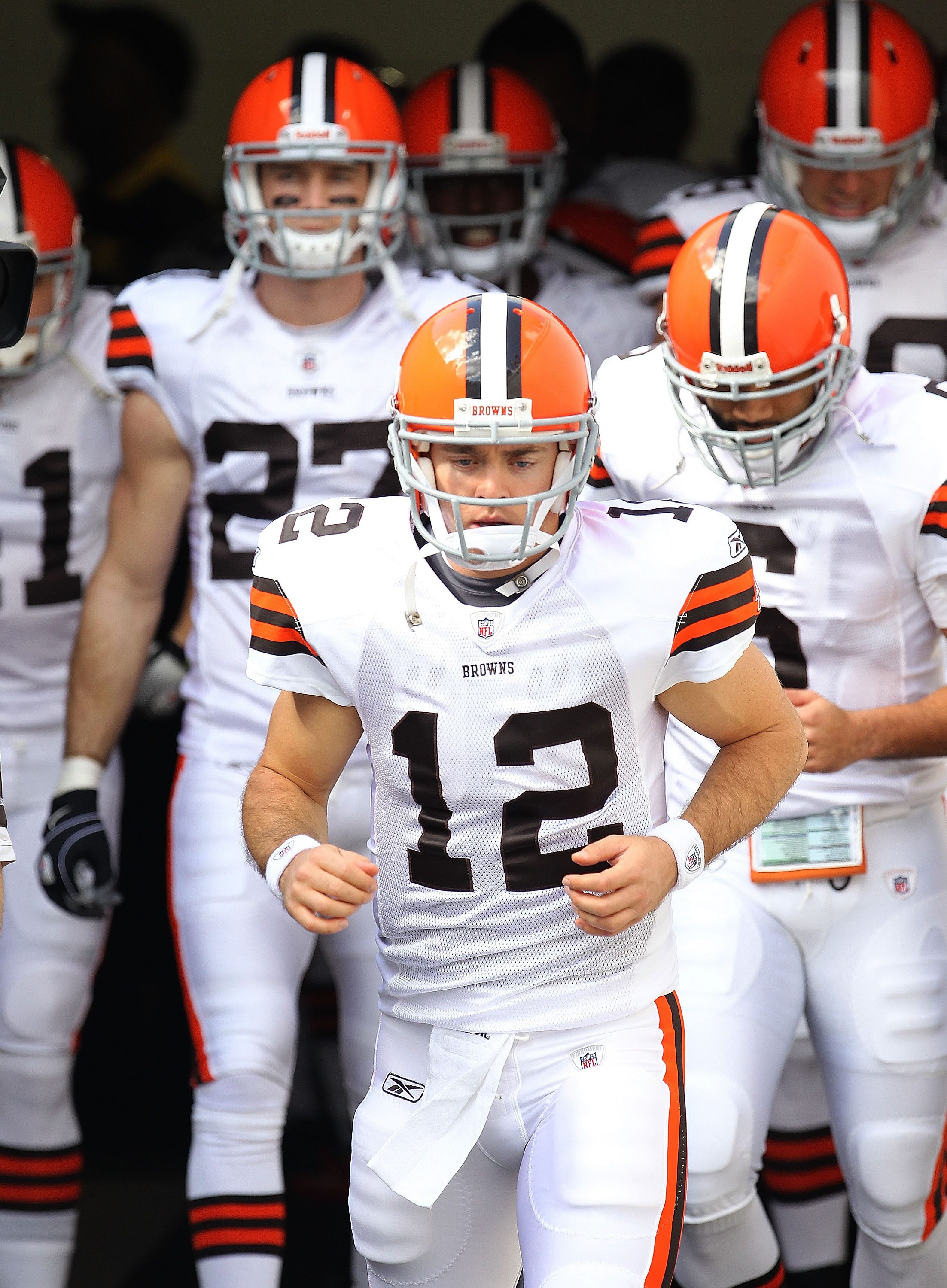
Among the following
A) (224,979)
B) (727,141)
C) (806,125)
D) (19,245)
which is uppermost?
(19,245)

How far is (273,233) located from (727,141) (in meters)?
2.65

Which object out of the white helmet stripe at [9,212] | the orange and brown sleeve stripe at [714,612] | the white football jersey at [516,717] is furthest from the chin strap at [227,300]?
the orange and brown sleeve stripe at [714,612]

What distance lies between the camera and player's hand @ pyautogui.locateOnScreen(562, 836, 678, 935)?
201cm

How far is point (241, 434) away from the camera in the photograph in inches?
127

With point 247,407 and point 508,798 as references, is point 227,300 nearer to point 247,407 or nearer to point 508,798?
point 247,407

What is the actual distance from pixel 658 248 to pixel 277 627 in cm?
158

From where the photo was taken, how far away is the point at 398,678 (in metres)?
2.20

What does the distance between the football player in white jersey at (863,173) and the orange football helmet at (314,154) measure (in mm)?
554

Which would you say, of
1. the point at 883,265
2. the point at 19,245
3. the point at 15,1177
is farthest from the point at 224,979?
the point at 883,265

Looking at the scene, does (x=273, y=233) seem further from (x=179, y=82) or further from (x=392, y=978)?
(x=179, y=82)

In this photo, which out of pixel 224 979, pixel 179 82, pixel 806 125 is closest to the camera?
pixel 224 979

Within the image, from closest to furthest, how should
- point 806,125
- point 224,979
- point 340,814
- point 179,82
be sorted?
point 224,979
point 340,814
point 806,125
point 179,82

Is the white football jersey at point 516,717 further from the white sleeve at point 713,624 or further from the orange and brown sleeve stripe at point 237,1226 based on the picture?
the orange and brown sleeve stripe at point 237,1226

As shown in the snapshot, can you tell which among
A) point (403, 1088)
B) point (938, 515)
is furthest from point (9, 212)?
point (403, 1088)
